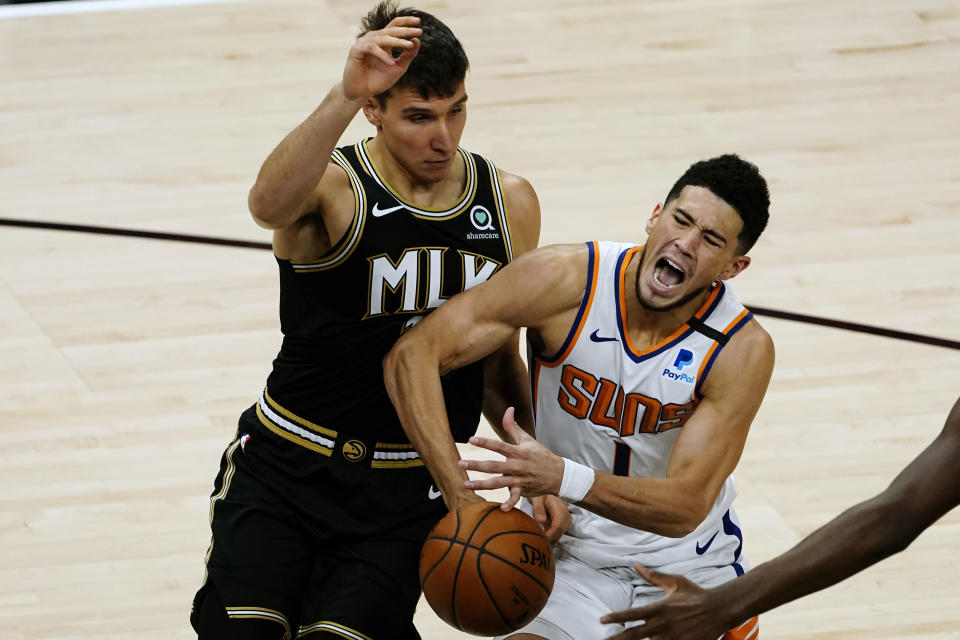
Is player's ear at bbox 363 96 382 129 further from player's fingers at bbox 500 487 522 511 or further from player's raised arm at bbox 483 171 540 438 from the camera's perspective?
player's fingers at bbox 500 487 522 511

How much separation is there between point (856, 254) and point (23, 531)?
4507 mm

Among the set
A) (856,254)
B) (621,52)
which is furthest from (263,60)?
(856,254)

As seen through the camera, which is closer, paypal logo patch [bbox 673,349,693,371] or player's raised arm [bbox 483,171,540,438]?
paypal logo patch [bbox 673,349,693,371]

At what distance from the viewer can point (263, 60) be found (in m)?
10.2

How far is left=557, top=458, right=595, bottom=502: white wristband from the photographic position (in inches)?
156

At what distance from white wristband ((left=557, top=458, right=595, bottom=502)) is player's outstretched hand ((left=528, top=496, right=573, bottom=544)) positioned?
0.39m

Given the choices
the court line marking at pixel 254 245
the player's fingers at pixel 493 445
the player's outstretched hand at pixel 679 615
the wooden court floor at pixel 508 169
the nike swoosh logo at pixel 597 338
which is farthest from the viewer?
the court line marking at pixel 254 245

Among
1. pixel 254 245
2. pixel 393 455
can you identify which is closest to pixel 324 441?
pixel 393 455

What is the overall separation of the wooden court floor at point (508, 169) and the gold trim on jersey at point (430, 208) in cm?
183

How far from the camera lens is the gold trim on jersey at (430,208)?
14.3 feet

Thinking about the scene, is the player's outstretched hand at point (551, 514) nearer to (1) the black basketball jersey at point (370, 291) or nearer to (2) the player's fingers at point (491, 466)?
(1) the black basketball jersey at point (370, 291)

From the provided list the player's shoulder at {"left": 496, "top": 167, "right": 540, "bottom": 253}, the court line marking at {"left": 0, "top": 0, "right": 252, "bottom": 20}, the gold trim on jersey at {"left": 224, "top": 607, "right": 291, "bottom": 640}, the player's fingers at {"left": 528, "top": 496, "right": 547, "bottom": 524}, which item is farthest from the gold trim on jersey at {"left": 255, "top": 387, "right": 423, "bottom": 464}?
the court line marking at {"left": 0, "top": 0, "right": 252, "bottom": 20}

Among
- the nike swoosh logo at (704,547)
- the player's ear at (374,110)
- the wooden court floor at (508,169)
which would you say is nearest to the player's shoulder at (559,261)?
the player's ear at (374,110)

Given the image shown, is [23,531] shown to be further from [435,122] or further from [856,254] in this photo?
[856,254]
